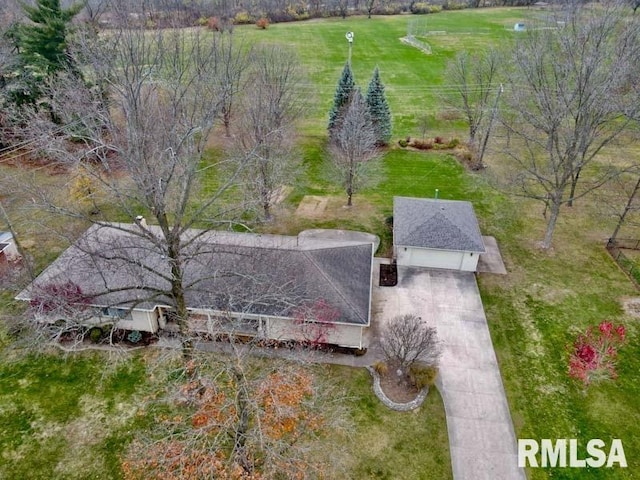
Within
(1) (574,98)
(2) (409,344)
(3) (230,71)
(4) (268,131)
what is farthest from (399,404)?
(3) (230,71)

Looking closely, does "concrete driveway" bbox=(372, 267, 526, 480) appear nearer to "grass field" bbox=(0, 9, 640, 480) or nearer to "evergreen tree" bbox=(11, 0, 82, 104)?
"grass field" bbox=(0, 9, 640, 480)

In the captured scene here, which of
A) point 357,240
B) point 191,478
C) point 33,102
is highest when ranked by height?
point 33,102

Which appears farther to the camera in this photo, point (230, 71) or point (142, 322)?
point (230, 71)

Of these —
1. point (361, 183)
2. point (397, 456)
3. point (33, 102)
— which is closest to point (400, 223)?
point (361, 183)

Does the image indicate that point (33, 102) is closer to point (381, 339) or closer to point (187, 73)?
point (187, 73)

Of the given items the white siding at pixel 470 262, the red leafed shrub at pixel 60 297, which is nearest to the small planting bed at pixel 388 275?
the white siding at pixel 470 262

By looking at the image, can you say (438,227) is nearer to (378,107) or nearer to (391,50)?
(378,107)
